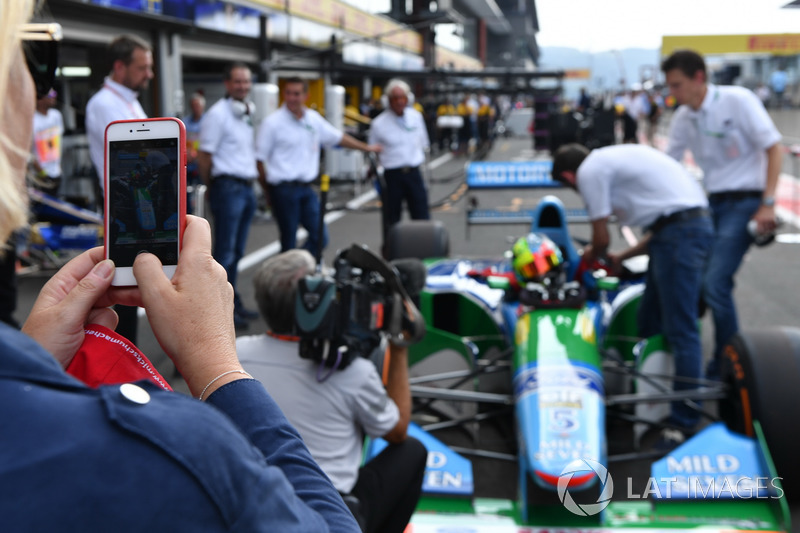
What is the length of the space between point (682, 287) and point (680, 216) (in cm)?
35

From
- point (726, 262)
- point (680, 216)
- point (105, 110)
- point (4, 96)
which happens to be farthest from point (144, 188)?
point (726, 262)

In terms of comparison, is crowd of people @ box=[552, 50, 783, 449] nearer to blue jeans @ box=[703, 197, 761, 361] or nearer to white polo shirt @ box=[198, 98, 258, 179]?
blue jeans @ box=[703, 197, 761, 361]

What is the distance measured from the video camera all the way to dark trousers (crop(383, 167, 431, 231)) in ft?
16.8

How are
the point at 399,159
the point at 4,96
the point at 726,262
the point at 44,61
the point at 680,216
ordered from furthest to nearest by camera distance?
the point at 399,159 → the point at 726,262 → the point at 680,216 → the point at 44,61 → the point at 4,96

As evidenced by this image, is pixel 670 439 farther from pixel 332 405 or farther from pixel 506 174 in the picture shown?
pixel 506 174

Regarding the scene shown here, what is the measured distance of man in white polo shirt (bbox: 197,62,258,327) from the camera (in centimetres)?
545

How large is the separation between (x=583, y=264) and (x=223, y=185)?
2.62m

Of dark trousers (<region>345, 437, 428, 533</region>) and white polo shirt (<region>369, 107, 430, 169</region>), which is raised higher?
white polo shirt (<region>369, 107, 430, 169</region>)

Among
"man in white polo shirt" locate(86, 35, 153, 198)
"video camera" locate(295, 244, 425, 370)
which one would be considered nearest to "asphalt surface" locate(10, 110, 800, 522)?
"man in white polo shirt" locate(86, 35, 153, 198)

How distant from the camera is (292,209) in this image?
618cm

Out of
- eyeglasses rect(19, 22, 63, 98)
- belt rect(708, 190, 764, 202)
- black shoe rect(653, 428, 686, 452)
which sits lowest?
black shoe rect(653, 428, 686, 452)

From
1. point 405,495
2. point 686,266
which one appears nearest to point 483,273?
point 686,266

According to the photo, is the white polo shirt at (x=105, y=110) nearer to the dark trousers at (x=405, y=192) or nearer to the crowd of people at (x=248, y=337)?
the crowd of people at (x=248, y=337)

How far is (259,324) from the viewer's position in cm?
552
